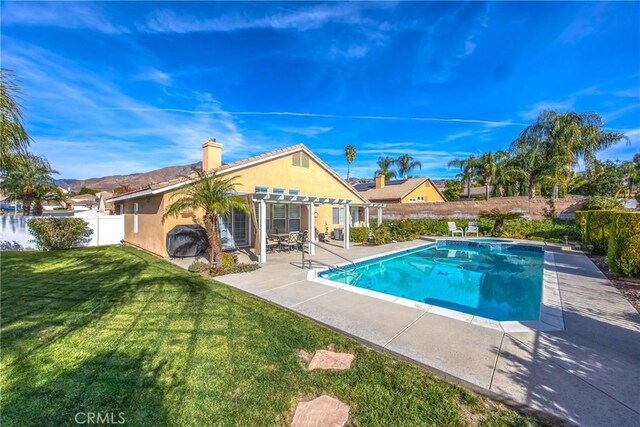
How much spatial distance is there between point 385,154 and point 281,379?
52.4m

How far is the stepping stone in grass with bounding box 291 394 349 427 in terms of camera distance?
10.1 feet

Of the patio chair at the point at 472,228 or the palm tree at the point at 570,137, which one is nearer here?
the patio chair at the point at 472,228

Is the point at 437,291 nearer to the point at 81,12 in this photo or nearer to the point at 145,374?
the point at 145,374

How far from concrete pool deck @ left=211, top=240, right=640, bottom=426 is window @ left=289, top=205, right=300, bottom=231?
11408mm

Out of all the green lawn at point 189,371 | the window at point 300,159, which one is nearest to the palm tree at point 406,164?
the window at point 300,159

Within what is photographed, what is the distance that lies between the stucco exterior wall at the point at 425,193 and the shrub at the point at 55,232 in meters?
31.1

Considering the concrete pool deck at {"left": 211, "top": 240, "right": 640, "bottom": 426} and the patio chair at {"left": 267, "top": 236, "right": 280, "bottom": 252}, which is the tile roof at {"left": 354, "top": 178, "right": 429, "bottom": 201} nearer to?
the patio chair at {"left": 267, "top": 236, "right": 280, "bottom": 252}

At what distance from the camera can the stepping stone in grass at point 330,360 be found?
4105mm

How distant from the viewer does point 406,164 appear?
51.2 meters

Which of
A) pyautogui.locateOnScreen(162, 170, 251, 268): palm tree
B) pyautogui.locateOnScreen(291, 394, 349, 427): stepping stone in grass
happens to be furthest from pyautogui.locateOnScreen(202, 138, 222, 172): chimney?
pyautogui.locateOnScreen(291, 394, 349, 427): stepping stone in grass

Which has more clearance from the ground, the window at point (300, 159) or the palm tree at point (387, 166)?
the palm tree at point (387, 166)

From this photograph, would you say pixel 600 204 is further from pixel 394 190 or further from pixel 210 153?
pixel 210 153

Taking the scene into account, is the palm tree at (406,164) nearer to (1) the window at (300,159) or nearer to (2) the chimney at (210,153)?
(1) the window at (300,159)

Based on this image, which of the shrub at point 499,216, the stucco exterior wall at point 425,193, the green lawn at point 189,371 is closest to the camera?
the green lawn at point 189,371
